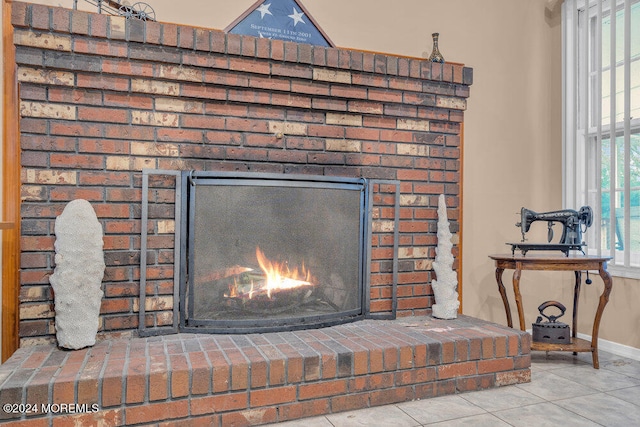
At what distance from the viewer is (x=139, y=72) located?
2113 mm

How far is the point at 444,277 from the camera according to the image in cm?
258

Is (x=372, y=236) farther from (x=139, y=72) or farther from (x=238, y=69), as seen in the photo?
(x=139, y=72)

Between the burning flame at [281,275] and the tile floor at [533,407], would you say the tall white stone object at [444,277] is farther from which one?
the burning flame at [281,275]

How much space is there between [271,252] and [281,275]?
127 millimetres

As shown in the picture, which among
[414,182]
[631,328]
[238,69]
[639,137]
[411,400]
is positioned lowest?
[411,400]

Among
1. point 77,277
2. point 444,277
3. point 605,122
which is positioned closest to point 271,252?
point 77,277

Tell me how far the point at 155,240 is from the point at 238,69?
0.89 metres

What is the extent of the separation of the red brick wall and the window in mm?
992

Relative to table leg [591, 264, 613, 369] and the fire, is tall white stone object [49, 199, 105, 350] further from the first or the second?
table leg [591, 264, 613, 369]

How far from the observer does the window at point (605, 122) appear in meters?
2.82

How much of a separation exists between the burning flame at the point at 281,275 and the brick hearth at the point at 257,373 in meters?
0.23

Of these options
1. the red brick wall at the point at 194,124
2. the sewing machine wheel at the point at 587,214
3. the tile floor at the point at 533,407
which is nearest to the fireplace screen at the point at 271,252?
the red brick wall at the point at 194,124

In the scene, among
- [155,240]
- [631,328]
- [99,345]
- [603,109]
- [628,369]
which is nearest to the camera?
[99,345]

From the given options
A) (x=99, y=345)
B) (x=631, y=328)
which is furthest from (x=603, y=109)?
(x=99, y=345)
